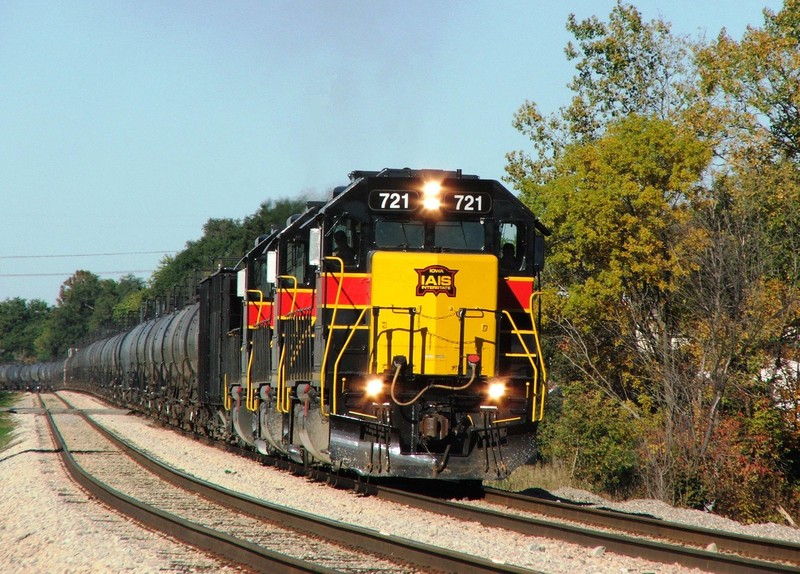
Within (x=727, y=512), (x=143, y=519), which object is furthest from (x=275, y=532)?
(x=727, y=512)

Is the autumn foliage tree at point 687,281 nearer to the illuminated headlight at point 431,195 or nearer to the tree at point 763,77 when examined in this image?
the tree at point 763,77

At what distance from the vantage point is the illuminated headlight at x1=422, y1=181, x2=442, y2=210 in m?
13.1

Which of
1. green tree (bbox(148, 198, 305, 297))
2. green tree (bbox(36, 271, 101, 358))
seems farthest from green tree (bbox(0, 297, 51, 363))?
green tree (bbox(148, 198, 305, 297))

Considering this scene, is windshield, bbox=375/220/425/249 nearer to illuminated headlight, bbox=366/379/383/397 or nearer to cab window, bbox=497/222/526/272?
cab window, bbox=497/222/526/272

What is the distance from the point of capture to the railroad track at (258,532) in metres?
8.52

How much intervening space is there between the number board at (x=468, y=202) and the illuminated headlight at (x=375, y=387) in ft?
7.86

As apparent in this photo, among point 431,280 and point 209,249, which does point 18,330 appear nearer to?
point 209,249

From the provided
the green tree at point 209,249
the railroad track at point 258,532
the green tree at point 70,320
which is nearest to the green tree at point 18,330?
the green tree at point 70,320

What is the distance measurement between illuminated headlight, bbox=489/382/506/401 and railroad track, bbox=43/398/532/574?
314 cm

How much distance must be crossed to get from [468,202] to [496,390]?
8.04 feet

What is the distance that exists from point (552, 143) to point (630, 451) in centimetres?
1527

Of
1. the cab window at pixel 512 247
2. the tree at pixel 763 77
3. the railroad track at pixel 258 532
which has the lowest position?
the railroad track at pixel 258 532

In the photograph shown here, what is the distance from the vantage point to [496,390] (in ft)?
43.4

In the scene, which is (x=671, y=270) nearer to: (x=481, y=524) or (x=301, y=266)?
(x=301, y=266)
